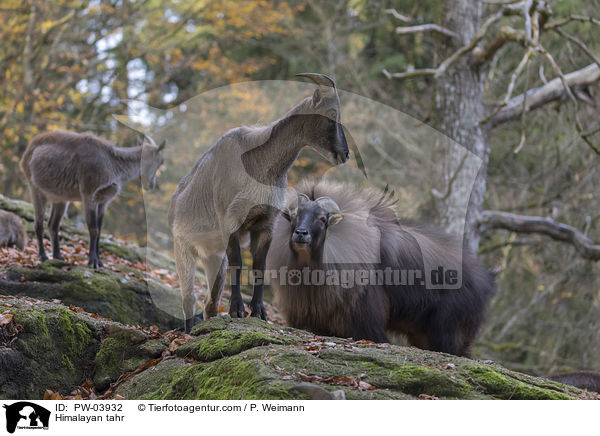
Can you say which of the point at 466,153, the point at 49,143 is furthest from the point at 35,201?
the point at 466,153

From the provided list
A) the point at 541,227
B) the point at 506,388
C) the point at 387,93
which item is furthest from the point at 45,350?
the point at 387,93

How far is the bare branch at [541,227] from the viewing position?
10.5 metres

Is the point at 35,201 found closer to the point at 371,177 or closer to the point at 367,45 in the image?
the point at 371,177

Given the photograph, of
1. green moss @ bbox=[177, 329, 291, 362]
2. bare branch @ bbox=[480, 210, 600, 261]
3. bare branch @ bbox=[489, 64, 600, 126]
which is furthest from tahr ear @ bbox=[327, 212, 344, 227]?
bare branch @ bbox=[489, 64, 600, 126]

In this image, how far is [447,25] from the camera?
10.3 metres

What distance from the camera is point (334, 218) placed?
689 cm

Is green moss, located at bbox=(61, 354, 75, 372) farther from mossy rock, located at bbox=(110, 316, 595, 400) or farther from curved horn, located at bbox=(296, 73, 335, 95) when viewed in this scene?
curved horn, located at bbox=(296, 73, 335, 95)

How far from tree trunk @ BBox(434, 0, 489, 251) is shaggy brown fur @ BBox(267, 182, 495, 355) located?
194cm

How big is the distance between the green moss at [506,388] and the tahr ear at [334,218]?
2.43m

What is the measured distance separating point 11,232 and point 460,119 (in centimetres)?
721

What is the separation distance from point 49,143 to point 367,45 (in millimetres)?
13550

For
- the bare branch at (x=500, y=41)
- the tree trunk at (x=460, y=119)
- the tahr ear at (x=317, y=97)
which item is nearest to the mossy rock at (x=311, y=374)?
the tahr ear at (x=317, y=97)
